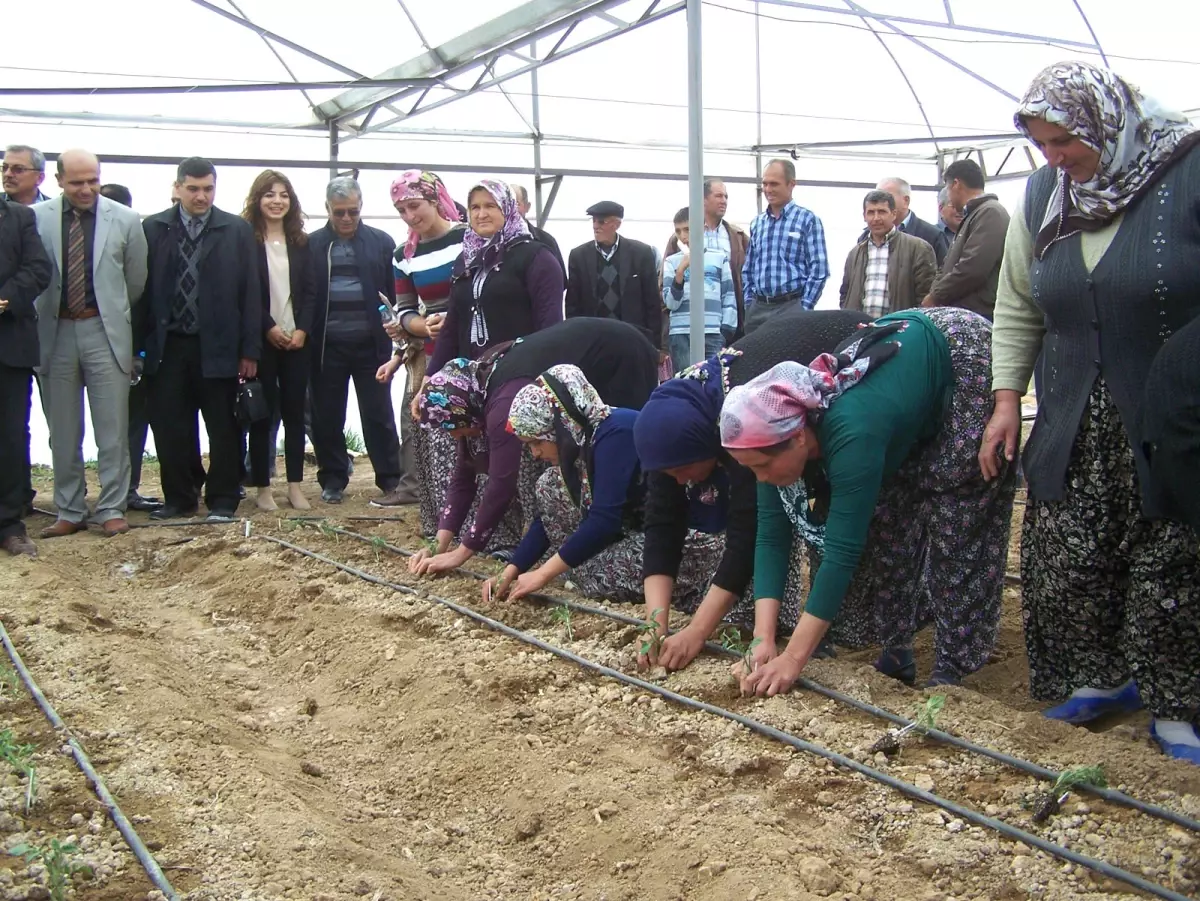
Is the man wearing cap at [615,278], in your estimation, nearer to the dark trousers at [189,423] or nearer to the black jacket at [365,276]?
the black jacket at [365,276]

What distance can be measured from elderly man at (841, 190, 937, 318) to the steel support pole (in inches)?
35.9

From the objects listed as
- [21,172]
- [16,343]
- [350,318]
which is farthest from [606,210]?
[16,343]

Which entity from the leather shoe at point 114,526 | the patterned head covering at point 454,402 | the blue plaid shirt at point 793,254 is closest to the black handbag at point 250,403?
the leather shoe at point 114,526

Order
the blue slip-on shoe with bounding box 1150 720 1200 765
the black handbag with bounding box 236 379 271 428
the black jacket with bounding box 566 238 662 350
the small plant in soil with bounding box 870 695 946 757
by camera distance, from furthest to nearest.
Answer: the black jacket with bounding box 566 238 662 350, the black handbag with bounding box 236 379 271 428, the small plant in soil with bounding box 870 695 946 757, the blue slip-on shoe with bounding box 1150 720 1200 765

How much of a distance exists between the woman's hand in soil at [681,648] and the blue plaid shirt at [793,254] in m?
3.75

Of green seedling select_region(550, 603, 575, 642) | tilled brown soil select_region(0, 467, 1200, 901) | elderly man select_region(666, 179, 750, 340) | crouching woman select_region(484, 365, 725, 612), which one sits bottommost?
tilled brown soil select_region(0, 467, 1200, 901)

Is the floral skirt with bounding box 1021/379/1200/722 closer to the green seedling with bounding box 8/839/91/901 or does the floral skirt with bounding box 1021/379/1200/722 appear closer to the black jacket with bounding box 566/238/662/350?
the green seedling with bounding box 8/839/91/901

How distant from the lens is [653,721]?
341 centimetres

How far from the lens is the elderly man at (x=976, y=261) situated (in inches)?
225

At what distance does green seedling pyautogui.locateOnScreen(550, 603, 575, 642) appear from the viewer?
4203 millimetres

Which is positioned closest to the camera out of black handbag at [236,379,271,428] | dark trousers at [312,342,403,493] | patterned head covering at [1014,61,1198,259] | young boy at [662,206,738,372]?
patterned head covering at [1014,61,1198,259]

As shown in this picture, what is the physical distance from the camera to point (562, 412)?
4176 mm

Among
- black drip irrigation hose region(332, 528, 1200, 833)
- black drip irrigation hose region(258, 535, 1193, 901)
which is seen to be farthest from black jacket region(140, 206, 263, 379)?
black drip irrigation hose region(332, 528, 1200, 833)

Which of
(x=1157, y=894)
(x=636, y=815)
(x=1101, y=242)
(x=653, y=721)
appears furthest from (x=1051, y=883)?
(x=1101, y=242)
